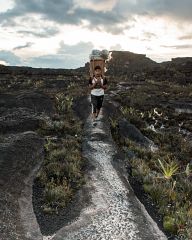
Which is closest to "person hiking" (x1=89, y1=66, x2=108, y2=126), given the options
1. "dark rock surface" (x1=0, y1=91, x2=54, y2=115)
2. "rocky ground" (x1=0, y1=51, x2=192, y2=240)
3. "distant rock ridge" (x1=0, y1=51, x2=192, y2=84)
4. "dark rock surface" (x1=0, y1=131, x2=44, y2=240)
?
"rocky ground" (x1=0, y1=51, x2=192, y2=240)

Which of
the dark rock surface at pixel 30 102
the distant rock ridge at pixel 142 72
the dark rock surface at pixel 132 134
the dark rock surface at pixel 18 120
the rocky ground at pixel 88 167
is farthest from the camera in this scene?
the distant rock ridge at pixel 142 72

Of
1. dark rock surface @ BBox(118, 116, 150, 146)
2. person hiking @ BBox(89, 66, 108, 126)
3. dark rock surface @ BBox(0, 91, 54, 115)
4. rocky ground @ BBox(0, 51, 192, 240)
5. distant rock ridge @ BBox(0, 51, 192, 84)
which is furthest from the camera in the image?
distant rock ridge @ BBox(0, 51, 192, 84)

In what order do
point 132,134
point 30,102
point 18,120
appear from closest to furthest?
point 18,120 < point 132,134 < point 30,102

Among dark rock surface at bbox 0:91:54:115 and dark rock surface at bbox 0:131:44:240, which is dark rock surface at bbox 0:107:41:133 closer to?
dark rock surface at bbox 0:91:54:115

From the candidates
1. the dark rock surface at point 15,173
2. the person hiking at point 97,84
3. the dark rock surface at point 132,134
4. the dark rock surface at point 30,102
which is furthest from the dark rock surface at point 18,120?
the dark rock surface at point 132,134

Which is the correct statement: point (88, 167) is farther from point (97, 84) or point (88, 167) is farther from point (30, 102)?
point (30, 102)

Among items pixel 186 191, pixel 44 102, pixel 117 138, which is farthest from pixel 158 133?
pixel 186 191

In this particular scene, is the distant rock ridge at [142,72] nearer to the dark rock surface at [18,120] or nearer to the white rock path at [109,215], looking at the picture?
the dark rock surface at [18,120]

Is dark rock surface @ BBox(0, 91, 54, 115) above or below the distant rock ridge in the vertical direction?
below

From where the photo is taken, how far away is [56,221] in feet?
43.5

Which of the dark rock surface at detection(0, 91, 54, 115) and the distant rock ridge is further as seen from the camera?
the distant rock ridge

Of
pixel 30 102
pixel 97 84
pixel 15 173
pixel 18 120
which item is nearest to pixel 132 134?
pixel 97 84

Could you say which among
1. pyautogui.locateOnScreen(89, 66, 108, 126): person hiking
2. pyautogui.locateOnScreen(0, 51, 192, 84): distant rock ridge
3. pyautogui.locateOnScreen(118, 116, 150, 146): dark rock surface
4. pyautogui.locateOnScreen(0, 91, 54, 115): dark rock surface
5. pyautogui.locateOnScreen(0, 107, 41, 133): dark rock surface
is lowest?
pyautogui.locateOnScreen(118, 116, 150, 146): dark rock surface

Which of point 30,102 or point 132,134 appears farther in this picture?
point 30,102
